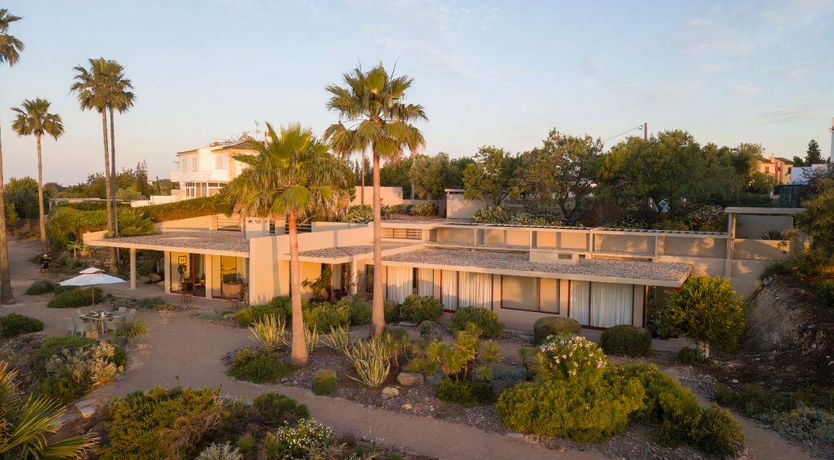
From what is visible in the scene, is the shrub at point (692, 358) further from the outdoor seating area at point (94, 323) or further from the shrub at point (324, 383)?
the outdoor seating area at point (94, 323)

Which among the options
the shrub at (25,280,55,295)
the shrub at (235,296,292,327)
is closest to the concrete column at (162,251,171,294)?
the shrub at (25,280,55,295)

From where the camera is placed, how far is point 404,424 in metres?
9.89

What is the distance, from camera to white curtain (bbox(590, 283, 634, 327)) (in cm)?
1719

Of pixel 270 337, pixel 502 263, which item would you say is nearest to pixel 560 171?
pixel 502 263

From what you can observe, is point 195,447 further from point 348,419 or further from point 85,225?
point 85,225

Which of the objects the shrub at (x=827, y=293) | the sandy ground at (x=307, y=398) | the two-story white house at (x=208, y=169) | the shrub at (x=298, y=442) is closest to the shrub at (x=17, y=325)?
the sandy ground at (x=307, y=398)

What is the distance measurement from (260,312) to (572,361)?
11.1 m

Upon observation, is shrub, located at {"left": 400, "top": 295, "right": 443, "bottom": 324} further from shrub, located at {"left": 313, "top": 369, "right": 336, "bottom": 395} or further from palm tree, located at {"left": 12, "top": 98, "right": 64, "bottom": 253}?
palm tree, located at {"left": 12, "top": 98, "right": 64, "bottom": 253}

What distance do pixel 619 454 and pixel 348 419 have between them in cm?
487

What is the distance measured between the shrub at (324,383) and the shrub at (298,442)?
2.76 meters

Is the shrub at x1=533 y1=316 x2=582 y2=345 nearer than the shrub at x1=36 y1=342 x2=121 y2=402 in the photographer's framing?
No

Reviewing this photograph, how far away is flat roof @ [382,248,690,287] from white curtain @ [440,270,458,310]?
0.62m

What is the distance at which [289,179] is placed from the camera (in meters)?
12.0

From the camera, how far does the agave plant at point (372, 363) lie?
11.6 m
